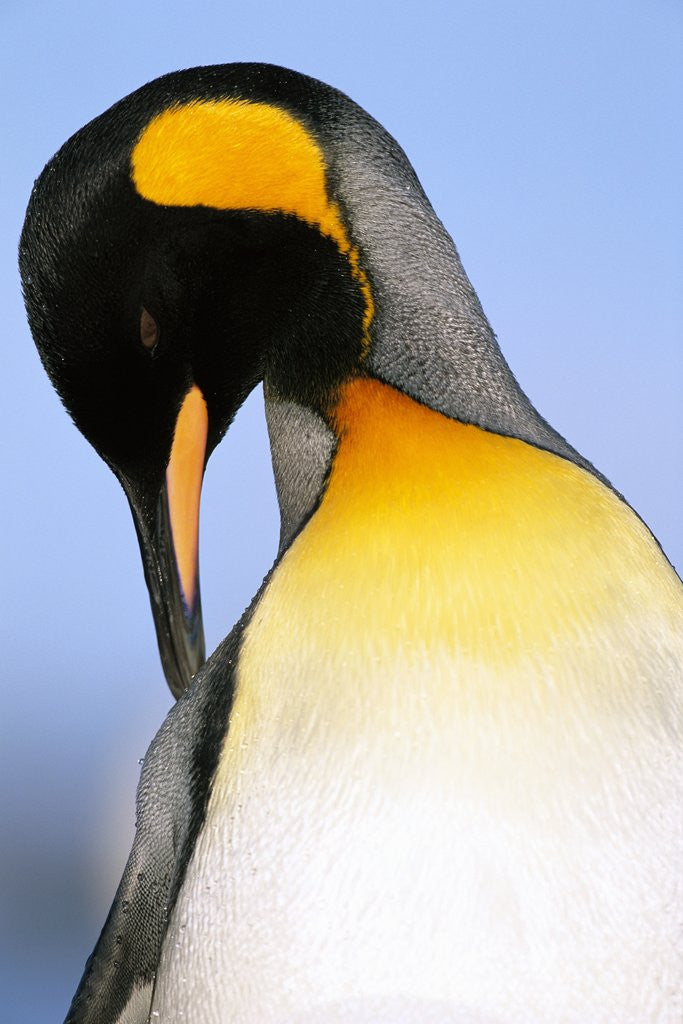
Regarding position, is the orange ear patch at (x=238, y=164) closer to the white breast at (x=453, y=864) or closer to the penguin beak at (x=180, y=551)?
the penguin beak at (x=180, y=551)

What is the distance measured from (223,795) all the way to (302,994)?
191mm

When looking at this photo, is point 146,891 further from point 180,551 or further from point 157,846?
point 180,551

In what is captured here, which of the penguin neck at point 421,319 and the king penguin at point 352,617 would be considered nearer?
the king penguin at point 352,617

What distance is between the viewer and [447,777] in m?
0.90

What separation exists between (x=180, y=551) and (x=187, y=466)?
10 centimetres

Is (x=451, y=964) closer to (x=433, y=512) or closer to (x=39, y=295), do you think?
(x=433, y=512)

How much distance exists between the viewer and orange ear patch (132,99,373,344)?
42.3 inches

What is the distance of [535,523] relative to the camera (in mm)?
1001

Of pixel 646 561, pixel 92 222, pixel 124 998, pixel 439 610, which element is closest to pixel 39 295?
pixel 92 222

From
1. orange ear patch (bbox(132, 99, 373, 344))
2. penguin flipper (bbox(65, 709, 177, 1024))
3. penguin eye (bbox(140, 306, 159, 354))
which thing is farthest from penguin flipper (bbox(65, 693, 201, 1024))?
orange ear patch (bbox(132, 99, 373, 344))

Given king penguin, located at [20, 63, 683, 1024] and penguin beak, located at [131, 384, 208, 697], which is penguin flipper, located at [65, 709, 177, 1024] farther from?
penguin beak, located at [131, 384, 208, 697]

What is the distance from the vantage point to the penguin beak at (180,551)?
46.1 inches

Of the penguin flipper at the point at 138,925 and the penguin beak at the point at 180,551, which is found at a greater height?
the penguin beak at the point at 180,551

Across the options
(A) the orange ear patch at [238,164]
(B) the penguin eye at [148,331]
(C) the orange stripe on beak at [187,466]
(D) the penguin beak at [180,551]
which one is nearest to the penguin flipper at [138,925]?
(D) the penguin beak at [180,551]
